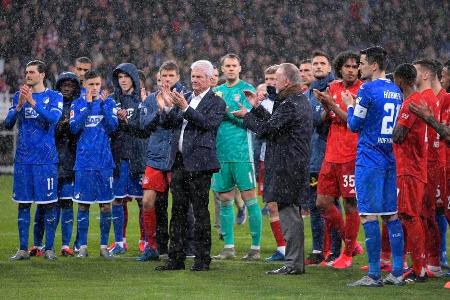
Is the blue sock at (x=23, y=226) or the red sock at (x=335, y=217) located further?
the blue sock at (x=23, y=226)

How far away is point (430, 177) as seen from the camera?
9.15m

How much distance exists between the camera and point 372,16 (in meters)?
26.4

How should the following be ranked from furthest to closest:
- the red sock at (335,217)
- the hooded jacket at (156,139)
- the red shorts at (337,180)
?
the hooded jacket at (156,139)
the red sock at (335,217)
the red shorts at (337,180)

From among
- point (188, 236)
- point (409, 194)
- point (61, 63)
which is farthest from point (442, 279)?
point (61, 63)

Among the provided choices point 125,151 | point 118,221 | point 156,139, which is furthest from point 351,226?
point 125,151

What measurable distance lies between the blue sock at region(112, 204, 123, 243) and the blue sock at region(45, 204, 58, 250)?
A: 2.83ft

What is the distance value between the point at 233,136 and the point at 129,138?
4.11ft

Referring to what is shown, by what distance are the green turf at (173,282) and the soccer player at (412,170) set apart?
0.44 meters

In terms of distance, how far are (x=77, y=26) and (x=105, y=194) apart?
50.2 ft

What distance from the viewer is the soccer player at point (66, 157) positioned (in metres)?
10.9

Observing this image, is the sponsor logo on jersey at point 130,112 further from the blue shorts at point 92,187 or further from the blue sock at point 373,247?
the blue sock at point 373,247

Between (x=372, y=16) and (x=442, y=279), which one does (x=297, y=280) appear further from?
(x=372, y=16)

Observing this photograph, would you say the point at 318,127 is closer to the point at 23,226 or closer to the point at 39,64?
the point at 39,64

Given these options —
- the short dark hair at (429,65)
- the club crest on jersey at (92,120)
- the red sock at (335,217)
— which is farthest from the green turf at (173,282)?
the short dark hair at (429,65)
